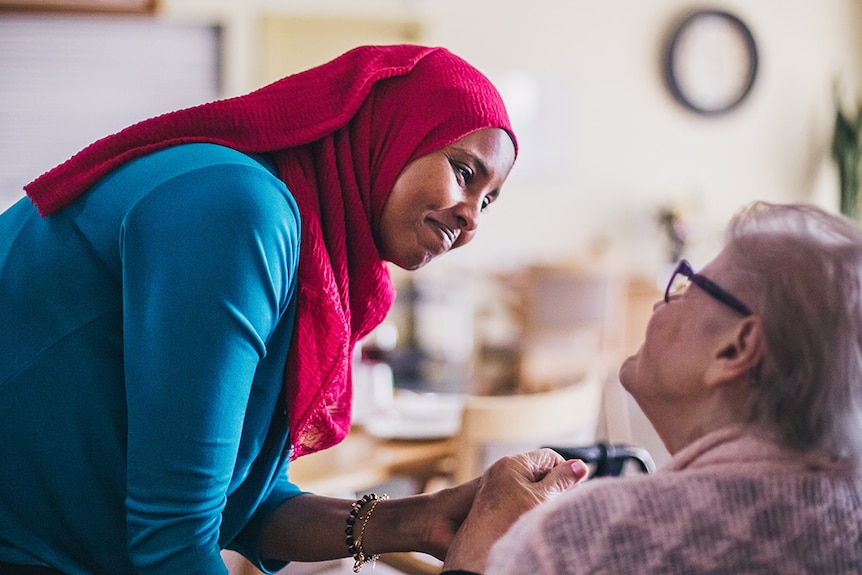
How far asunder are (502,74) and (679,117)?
1324 millimetres

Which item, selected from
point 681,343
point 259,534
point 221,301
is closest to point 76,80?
point 259,534

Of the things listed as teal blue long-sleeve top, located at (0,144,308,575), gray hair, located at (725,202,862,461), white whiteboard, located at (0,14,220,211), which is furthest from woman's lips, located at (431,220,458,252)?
white whiteboard, located at (0,14,220,211)

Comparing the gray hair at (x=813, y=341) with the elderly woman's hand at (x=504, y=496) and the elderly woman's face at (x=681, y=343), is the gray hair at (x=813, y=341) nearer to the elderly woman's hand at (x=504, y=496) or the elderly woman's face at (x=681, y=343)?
the elderly woman's face at (x=681, y=343)

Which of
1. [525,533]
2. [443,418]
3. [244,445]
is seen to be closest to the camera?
[525,533]

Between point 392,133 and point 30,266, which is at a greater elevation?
point 392,133

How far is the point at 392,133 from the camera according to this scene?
3.73 ft

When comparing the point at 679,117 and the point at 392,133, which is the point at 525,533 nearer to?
the point at 392,133

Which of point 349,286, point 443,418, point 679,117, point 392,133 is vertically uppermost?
point 392,133

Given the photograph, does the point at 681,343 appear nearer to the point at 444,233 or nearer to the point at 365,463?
the point at 444,233

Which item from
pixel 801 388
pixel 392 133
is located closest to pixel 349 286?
pixel 392 133

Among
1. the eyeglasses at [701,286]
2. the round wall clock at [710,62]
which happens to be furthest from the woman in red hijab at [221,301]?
the round wall clock at [710,62]

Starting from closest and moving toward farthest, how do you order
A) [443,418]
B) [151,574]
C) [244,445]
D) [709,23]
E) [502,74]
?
1. [151,574]
2. [244,445]
3. [443,418]
4. [502,74]
5. [709,23]

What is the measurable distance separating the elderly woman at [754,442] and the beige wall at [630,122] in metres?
4.49

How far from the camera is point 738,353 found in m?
0.87
